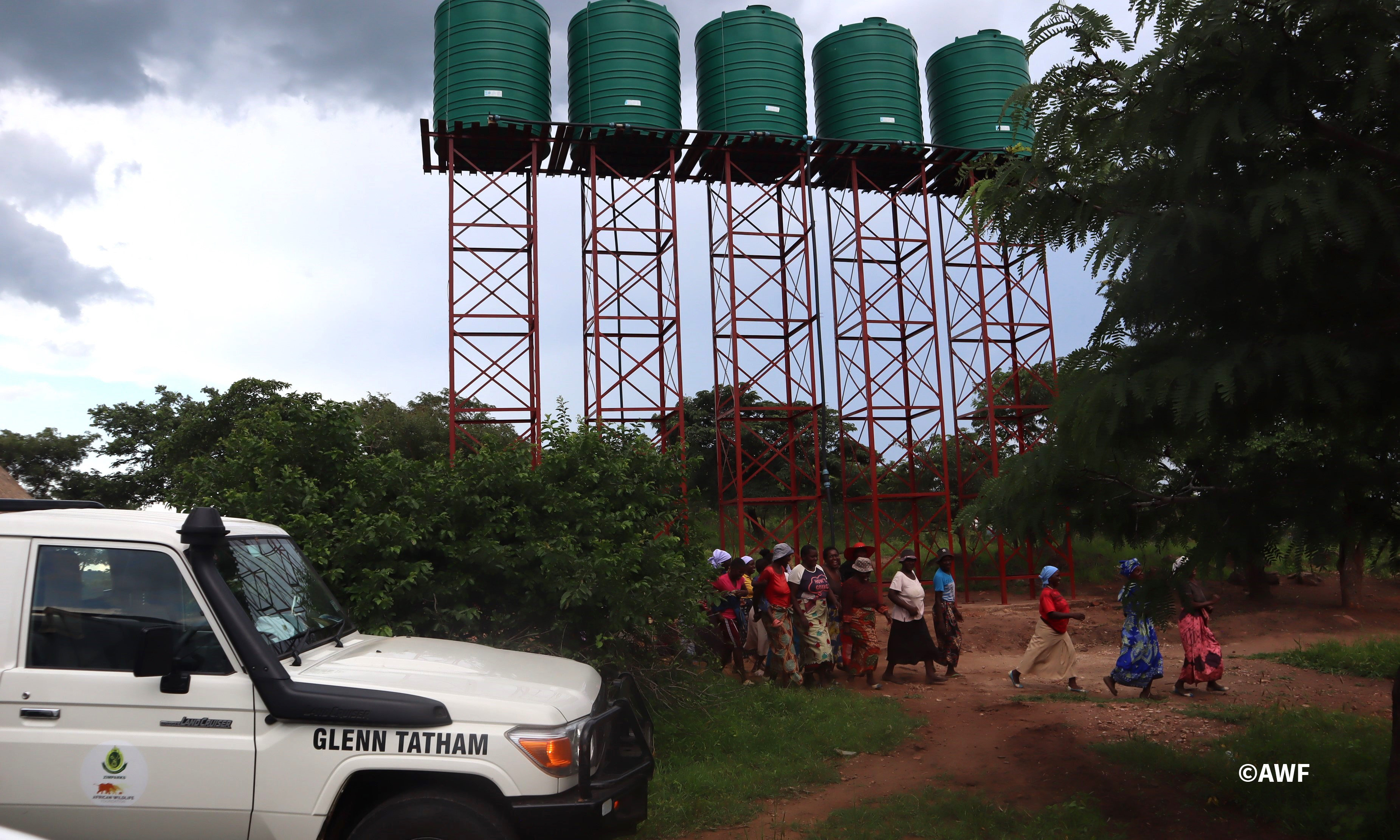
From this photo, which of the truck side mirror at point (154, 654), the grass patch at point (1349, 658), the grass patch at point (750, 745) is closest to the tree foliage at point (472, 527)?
the grass patch at point (750, 745)

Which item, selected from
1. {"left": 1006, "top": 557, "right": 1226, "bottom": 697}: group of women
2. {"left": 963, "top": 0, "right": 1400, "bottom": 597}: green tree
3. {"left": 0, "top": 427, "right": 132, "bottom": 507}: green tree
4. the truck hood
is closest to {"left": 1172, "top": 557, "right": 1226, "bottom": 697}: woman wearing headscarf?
{"left": 1006, "top": 557, "right": 1226, "bottom": 697}: group of women

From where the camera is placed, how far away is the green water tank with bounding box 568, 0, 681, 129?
1958cm

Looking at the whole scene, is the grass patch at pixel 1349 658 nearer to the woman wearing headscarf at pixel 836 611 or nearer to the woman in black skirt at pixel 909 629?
the woman in black skirt at pixel 909 629

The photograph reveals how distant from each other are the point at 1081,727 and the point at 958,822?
3.00m

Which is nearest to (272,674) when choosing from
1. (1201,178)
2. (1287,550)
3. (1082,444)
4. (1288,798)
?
(1082,444)

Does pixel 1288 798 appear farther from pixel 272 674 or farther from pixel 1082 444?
pixel 272 674

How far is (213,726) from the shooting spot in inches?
142

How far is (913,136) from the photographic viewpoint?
2138cm

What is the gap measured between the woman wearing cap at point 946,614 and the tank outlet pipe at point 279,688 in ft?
29.7

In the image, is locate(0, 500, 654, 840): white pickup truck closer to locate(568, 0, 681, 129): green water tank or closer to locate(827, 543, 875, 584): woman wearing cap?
locate(827, 543, 875, 584): woman wearing cap

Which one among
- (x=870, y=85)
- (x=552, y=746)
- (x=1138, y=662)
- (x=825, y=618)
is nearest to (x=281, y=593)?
(x=552, y=746)

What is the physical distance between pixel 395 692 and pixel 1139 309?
3968 millimetres

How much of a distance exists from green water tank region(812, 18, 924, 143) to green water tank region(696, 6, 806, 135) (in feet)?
2.88

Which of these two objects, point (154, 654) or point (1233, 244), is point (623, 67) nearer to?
point (1233, 244)
